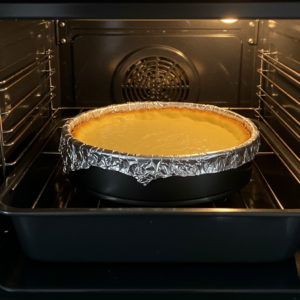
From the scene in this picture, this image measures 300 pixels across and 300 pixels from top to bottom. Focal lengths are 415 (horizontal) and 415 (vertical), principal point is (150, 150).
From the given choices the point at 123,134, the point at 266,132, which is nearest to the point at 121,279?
the point at 123,134

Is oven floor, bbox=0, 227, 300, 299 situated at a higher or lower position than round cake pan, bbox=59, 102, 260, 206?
lower

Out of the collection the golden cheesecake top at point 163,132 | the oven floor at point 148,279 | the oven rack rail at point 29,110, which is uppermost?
the oven rack rail at point 29,110

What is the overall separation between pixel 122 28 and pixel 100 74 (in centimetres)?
16

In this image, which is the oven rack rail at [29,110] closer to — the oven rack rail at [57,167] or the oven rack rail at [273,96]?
the oven rack rail at [57,167]

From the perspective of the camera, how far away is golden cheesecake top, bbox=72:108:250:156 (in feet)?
3.31

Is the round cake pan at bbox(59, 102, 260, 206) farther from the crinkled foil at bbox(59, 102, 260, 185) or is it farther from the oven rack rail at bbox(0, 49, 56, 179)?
the oven rack rail at bbox(0, 49, 56, 179)

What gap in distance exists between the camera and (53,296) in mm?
771

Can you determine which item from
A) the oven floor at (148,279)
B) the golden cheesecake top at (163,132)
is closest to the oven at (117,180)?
the oven floor at (148,279)

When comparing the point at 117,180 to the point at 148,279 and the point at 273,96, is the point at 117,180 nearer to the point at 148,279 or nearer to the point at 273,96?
the point at 148,279

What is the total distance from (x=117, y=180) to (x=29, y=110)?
16.6 inches

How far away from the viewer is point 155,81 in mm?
1298

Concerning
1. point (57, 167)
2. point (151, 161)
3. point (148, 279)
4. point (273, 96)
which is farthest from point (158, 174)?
point (273, 96)

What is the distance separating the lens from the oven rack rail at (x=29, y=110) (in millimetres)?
951

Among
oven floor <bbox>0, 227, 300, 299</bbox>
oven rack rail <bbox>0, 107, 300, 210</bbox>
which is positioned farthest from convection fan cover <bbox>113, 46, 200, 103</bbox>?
oven floor <bbox>0, 227, 300, 299</bbox>
